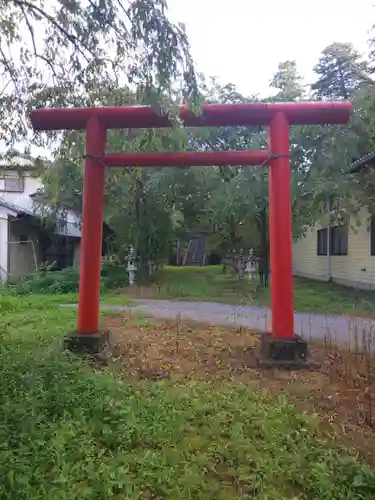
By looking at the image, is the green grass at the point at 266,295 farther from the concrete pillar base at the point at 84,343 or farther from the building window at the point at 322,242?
the concrete pillar base at the point at 84,343

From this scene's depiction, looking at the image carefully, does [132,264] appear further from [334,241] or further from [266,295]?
[334,241]

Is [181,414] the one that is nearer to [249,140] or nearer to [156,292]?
[156,292]

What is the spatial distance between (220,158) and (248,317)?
381cm

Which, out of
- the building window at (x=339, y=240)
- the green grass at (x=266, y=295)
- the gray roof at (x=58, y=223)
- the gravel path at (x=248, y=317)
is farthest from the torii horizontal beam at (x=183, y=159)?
the gray roof at (x=58, y=223)

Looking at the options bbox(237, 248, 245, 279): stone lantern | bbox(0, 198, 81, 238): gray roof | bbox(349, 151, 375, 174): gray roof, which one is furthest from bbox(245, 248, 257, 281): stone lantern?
bbox(0, 198, 81, 238): gray roof

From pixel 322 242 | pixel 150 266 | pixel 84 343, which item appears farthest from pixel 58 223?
pixel 84 343

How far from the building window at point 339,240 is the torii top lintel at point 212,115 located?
32.7ft

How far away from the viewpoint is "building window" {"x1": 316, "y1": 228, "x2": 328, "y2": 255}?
16.8m

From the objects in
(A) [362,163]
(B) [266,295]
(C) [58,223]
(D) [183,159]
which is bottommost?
(B) [266,295]

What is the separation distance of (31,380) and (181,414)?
129cm

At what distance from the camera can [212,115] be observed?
5086mm

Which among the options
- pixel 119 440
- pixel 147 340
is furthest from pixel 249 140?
pixel 119 440

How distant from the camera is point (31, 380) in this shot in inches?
139

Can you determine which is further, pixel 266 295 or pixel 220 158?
pixel 266 295
